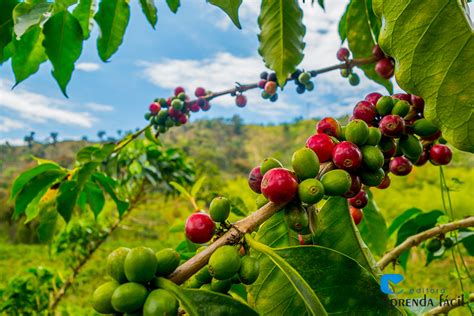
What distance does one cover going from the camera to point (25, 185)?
1258 mm

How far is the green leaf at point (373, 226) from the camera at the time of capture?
3.39 ft

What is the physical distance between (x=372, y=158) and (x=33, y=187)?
1.15 meters

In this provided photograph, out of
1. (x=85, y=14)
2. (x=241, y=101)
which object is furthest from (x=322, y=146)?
(x=241, y=101)

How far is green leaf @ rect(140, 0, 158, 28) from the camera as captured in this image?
35.8 inches

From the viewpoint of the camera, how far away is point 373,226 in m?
1.05

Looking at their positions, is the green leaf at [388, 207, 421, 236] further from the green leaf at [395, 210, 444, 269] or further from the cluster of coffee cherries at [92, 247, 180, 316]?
the cluster of coffee cherries at [92, 247, 180, 316]

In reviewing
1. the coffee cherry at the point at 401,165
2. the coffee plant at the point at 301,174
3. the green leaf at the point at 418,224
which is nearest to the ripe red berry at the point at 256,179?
the coffee plant at the point at 301,174

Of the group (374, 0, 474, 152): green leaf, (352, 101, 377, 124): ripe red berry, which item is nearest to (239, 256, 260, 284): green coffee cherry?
(374, 0, 474, 152): green leaf

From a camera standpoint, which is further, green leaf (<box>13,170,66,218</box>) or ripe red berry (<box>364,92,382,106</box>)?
green leaf (<box>13,170,66,218</box>)

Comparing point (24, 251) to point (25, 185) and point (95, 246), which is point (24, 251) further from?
point (25, 185)

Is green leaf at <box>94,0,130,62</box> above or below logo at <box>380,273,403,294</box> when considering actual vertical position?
above

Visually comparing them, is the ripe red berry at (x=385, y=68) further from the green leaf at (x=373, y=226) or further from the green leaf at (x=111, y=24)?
the green leaf at (x=111, y=24)

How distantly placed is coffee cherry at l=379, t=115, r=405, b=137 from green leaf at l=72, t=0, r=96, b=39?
0.70 meters

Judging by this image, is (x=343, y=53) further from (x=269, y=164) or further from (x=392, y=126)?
(x=269, y=164)
